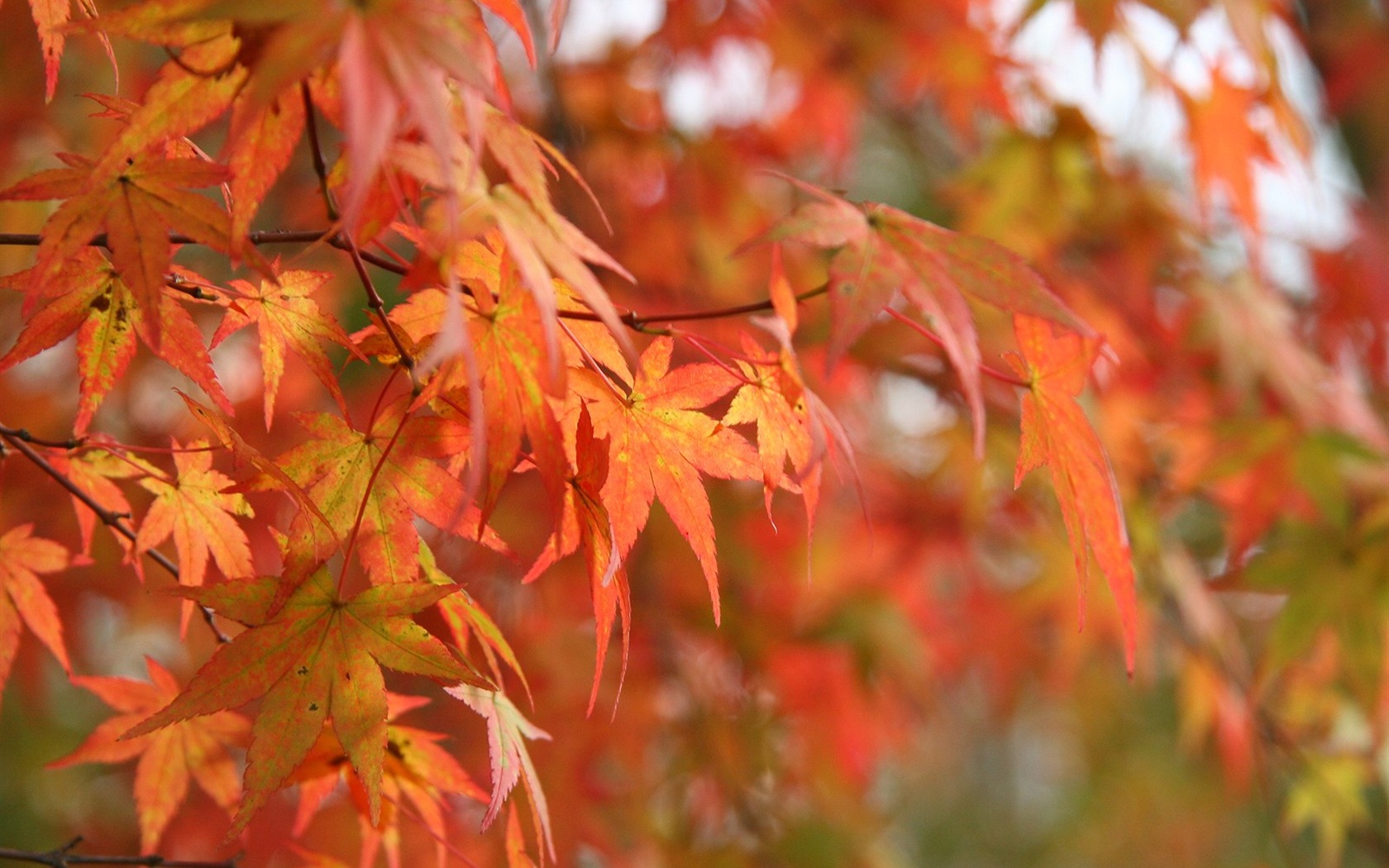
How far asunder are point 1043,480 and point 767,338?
468mm

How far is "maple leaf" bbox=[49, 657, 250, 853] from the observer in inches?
29.6

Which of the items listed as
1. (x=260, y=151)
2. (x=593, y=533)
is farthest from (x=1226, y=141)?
(x=260, y=151)

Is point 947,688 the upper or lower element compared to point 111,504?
lower

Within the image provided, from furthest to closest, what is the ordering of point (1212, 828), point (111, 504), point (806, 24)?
point (1212, 828) < point (806, 24) < point (111, 504)

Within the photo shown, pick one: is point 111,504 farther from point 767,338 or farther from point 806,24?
point 806,24

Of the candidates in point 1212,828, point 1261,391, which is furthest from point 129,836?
point 1212,828

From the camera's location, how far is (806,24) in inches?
79.9

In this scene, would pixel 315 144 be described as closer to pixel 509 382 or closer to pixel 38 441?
pixel 509 382

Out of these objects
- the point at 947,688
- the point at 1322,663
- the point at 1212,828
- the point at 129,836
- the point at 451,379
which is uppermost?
the point at 451,379

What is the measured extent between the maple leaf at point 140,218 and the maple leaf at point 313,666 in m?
0.15

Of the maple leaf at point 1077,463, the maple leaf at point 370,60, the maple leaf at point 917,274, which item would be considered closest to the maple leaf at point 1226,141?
the maple leaf at point 1077,463

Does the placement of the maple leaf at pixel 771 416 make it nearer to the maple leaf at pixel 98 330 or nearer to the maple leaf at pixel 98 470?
the maple leaf at pixel 98 330

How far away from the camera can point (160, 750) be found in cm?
76

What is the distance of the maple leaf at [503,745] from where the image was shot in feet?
1.90
